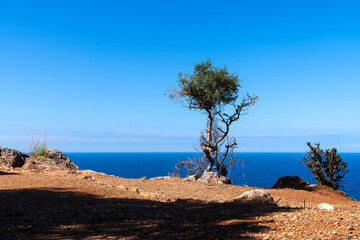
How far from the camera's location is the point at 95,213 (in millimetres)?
7039

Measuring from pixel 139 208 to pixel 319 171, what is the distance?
17.2 meters

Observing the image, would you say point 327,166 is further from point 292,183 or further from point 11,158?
point 11,158

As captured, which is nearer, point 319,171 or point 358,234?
point 358,234

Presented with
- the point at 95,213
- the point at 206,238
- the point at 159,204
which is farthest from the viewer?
the point at 159,204

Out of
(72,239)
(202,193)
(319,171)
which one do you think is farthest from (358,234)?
(319,171)

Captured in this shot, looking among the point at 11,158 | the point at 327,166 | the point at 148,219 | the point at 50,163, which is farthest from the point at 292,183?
the point at 11,158

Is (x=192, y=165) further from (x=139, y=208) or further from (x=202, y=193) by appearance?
(x=139, y=208)

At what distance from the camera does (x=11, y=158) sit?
16828 mm

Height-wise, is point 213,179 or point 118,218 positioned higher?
point 118,218

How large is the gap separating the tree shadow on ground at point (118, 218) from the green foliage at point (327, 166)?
1552 centimetres

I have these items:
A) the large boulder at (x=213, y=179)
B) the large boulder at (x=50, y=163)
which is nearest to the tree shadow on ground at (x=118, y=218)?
the large boulder at (x=213, y=179)

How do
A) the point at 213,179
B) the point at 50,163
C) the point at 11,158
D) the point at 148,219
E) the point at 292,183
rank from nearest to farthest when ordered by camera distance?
the point at 148,219 < the point at 213,179 < the point at 11,158 < the point at 50,163 < the point at 292,183

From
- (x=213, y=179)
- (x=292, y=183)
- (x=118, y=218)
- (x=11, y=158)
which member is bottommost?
(x=292, y=183)

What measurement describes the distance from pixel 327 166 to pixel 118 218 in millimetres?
19144
